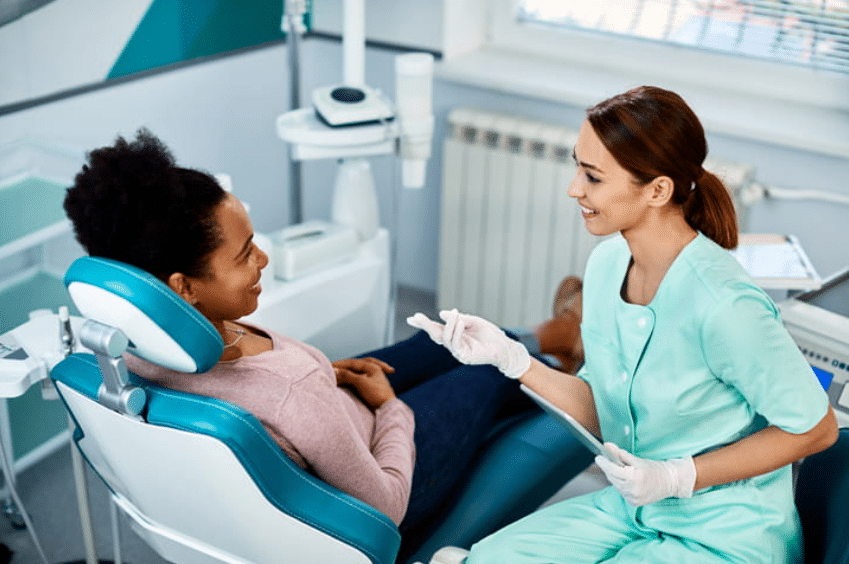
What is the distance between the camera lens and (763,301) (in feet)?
4.65

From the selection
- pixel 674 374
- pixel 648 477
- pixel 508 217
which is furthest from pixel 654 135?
pixel 508 217

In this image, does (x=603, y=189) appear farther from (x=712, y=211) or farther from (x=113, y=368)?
(x=113, y=368)

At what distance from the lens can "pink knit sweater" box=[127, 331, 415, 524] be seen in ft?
4.89

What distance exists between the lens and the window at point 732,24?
2.74 metres

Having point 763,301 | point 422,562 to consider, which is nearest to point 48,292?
point 422,562

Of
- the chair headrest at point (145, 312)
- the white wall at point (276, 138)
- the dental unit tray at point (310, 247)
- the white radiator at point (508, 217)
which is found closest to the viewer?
the chair headrest at point (145, 312)

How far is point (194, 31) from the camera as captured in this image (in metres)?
2.89

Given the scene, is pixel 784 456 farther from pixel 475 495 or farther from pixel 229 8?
pixel 229 8

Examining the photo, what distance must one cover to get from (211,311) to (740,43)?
1984 millimetres

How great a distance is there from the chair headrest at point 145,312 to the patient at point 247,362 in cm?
8

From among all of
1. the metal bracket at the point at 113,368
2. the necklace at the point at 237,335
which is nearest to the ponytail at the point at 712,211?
the necklace at the point at 237,335

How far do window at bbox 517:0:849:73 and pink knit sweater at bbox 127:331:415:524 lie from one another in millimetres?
1823

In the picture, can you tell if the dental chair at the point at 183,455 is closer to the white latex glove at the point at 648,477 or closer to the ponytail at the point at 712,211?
the white latex glove at the point at 648,477

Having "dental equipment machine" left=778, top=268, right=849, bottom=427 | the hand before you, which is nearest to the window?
"dental equipment machine" left=778, top=268, right=849, bottom=427
